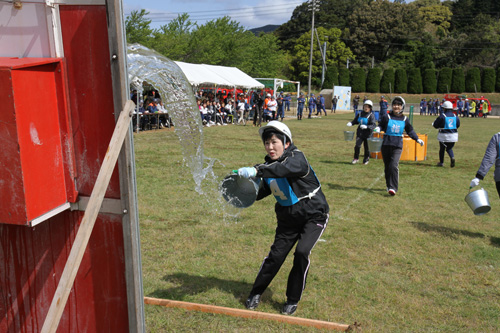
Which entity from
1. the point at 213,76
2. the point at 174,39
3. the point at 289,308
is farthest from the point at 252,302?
the point at 174,39

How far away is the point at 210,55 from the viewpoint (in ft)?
136

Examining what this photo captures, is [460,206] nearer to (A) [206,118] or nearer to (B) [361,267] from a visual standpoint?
(B) [361,267]

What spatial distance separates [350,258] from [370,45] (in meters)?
92.8

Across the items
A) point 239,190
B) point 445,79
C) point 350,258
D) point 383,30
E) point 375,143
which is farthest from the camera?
point 383,30

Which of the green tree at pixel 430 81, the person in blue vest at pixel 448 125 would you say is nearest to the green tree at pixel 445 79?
the green tree at pixel 430 81

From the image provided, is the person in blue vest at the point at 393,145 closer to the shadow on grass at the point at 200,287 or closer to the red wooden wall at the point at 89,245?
the shadow on grass at the point at 200,287

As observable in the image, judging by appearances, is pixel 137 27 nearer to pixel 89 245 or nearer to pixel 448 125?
pixel 448 125

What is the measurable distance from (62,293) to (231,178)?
7.43 ft

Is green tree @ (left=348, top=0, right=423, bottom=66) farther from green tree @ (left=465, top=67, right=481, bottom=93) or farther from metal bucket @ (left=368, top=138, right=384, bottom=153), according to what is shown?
metal bucket @ (left=368, top=138, right=384, bottom=153)

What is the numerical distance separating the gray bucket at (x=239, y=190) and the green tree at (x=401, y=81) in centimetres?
6830

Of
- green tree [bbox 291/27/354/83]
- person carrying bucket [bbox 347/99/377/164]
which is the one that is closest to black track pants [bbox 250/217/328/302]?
person carrying bucket [bbox 347/99/377/164]

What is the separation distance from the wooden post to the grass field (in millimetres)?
2188

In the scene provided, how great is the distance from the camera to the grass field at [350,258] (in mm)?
4867

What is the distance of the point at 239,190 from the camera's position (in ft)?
15.0
